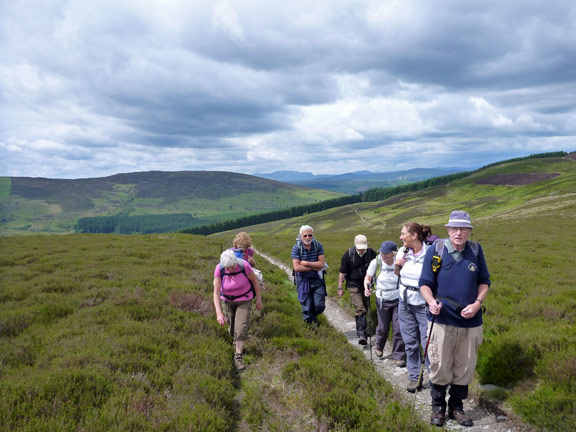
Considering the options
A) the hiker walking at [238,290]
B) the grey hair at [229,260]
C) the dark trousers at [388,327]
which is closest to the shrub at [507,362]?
the dark trousers at [388,327]

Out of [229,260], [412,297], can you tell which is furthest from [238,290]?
[412,297]

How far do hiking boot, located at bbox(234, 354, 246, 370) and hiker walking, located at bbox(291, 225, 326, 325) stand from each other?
2545 mm

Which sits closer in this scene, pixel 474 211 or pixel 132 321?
pixel 132 321

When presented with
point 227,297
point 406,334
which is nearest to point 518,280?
point 406,334

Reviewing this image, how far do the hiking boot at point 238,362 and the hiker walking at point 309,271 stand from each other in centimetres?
255

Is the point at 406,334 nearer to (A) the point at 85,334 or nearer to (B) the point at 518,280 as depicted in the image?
(A) the point at 85,334

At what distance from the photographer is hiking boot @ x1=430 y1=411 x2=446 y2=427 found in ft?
16.9

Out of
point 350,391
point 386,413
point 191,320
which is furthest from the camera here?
point 191,320

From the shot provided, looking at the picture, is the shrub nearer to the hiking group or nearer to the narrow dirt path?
the narrow dirt path

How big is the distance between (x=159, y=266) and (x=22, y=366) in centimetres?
947

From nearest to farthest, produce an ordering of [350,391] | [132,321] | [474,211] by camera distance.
Result: 1. [350,391]
2. [132,321]
3. [474,211]

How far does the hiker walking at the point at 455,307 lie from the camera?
488 centimetres

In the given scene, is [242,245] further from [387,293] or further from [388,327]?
[388,327]

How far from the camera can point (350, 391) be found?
17.4 feet
